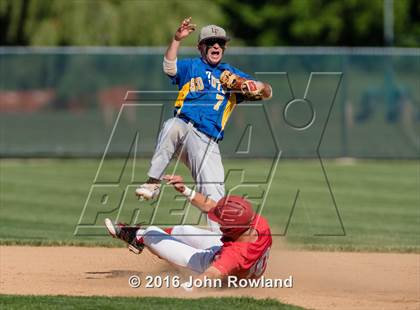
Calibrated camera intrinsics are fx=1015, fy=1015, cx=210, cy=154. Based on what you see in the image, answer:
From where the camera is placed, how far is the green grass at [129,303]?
811 centimetres

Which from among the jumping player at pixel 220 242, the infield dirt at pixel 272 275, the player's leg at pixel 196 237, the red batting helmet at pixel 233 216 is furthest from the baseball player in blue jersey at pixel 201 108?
the red batting helmet at pixel 233 216

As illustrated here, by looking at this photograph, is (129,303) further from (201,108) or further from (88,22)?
(88,22)

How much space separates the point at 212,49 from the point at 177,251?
7.23ft

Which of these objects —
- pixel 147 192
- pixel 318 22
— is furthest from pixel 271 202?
pixel 318 22

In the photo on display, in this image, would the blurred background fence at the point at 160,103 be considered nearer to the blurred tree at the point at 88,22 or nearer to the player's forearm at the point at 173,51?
the blurred tree at the point at 88,22

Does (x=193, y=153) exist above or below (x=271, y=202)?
below

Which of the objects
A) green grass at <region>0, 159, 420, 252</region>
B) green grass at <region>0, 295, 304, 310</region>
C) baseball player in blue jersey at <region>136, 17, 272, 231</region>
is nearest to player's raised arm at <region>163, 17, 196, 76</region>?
baseball player in blue jersey at <region>136, 17, 272, 231</region>

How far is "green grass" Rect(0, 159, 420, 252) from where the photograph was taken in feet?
43.6

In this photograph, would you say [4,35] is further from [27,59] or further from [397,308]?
[397,308]

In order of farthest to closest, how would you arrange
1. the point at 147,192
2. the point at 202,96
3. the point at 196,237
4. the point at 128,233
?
the point at 202,96 < the point at 128,233 < the point at 196,237 < the point at 147,192

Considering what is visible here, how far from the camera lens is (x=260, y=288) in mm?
9500

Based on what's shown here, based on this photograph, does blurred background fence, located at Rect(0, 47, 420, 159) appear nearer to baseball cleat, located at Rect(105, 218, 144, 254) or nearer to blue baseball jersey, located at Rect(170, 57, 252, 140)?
blue baseball jersey, located at Rect(170, 57, 252, 140)

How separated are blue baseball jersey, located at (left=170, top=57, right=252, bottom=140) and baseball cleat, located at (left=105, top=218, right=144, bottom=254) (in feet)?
4.30

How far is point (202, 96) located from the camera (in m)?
10.4
